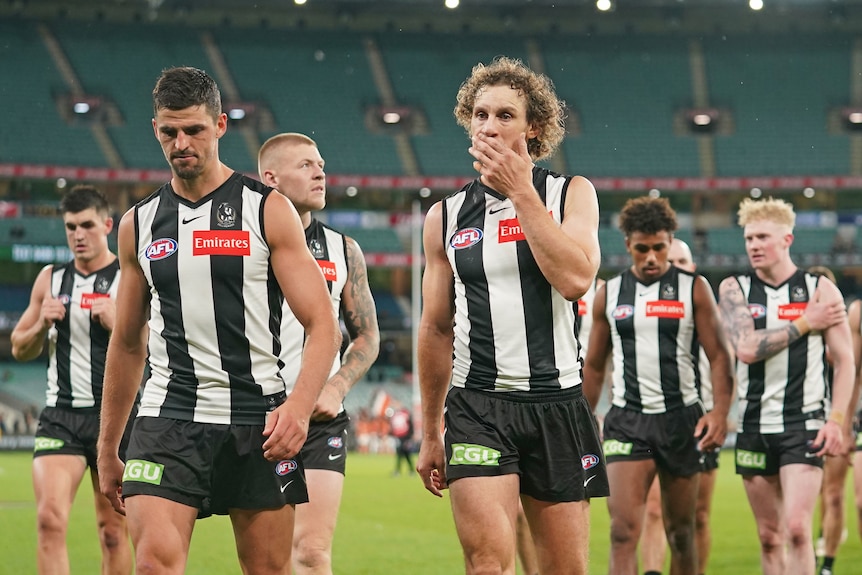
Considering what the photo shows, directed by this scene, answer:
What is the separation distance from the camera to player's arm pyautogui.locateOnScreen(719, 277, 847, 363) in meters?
6.76

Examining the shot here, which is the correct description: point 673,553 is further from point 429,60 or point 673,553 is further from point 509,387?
point 429,60

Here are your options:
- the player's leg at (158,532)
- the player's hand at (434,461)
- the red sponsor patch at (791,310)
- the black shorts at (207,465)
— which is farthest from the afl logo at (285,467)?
the red sponsor patch at (791,310)

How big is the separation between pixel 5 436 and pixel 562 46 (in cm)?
2446

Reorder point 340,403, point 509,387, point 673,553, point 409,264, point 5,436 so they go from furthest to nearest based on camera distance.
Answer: point 409,264 → point 5,436 → point 673,553 → point 340,403 → point 509,387

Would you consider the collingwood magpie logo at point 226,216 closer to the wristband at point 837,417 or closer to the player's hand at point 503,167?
the player's hand at point 503,167

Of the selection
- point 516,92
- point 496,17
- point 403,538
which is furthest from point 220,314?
point 496,17

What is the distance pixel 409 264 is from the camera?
4225 cm

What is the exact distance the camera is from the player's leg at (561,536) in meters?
4.35

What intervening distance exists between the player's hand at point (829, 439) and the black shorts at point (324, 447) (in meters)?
2.74

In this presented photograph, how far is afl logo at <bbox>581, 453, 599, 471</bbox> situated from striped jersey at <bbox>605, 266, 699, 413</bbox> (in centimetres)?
239

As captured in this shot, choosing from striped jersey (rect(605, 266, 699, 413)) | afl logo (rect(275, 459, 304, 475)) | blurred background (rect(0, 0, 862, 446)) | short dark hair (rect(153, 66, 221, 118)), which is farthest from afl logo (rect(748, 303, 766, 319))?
blurred background (rect(0, 0, 862, 446))

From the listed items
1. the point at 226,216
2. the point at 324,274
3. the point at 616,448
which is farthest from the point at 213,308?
the point at 616,448

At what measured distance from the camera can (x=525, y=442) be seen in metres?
4.37

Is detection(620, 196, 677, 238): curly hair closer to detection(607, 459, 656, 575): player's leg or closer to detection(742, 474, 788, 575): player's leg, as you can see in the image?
detection(607, 459, 656, 575): player's leg
